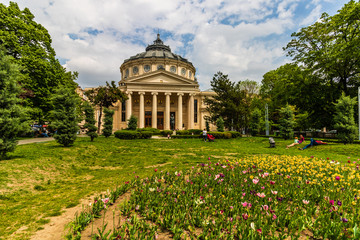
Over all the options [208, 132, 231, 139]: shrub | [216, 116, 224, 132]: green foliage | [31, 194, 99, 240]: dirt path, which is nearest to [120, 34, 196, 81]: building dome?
[216, 116, 224, 132]: green foliage

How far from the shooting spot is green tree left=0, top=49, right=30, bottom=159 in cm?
754

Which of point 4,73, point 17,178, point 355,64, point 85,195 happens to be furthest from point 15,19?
point 355,64

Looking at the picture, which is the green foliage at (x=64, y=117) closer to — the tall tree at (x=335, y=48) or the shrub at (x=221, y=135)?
the shrub at (x=221, y=135)

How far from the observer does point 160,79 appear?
4166cm

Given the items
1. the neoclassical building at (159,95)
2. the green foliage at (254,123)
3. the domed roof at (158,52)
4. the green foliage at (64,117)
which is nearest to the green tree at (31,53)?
the green foliage at (64,117)

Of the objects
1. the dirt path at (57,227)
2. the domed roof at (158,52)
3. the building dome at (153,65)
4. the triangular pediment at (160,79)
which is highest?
the domed roof at (158,52)

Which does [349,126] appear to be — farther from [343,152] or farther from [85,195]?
[85,195]

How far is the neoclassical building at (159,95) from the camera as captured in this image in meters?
40.7

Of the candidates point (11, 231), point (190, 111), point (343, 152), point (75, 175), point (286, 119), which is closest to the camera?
point (11, 231)

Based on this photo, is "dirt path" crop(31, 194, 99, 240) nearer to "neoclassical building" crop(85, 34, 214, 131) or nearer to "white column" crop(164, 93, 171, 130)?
"neoclassical building" crop(85, 34, 214, 131)

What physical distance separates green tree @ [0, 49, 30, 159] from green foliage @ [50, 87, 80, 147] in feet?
11.0

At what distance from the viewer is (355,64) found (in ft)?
67.7

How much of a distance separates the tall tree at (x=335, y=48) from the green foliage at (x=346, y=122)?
21.1ft

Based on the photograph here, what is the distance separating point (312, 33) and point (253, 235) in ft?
98.7
